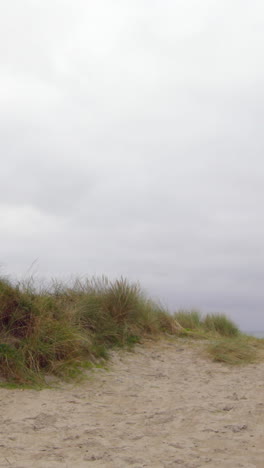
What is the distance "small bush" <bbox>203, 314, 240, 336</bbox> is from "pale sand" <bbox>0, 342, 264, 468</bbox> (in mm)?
4145

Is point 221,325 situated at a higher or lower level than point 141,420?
higher

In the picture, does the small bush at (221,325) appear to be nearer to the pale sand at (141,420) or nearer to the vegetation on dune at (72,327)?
the vegetation on dune at (72,327)

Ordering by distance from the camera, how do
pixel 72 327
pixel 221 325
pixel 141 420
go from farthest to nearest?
1. pixel 221 325
2. pixel 72 327
3. pixel 141 420

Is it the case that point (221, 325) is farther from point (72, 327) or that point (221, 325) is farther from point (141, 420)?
point (141, 420)

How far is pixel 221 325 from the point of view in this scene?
36.2 ft

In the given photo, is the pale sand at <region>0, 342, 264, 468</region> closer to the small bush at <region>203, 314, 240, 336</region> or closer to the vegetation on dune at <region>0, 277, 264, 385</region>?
the vegetation on dune at <region>0, 277, 264, 385</region>

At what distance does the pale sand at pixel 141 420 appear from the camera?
11.3 ft

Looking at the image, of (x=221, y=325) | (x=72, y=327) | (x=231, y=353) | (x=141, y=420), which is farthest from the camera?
(x=221, y=325)

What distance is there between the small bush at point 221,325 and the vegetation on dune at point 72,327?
134cm

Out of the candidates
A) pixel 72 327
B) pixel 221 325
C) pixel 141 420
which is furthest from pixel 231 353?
pixel 221 325

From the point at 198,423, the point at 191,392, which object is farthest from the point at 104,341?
the point at 198,423

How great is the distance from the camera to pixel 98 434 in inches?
158

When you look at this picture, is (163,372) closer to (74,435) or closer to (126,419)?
(126,419)

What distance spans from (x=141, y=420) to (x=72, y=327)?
85.8 inches
